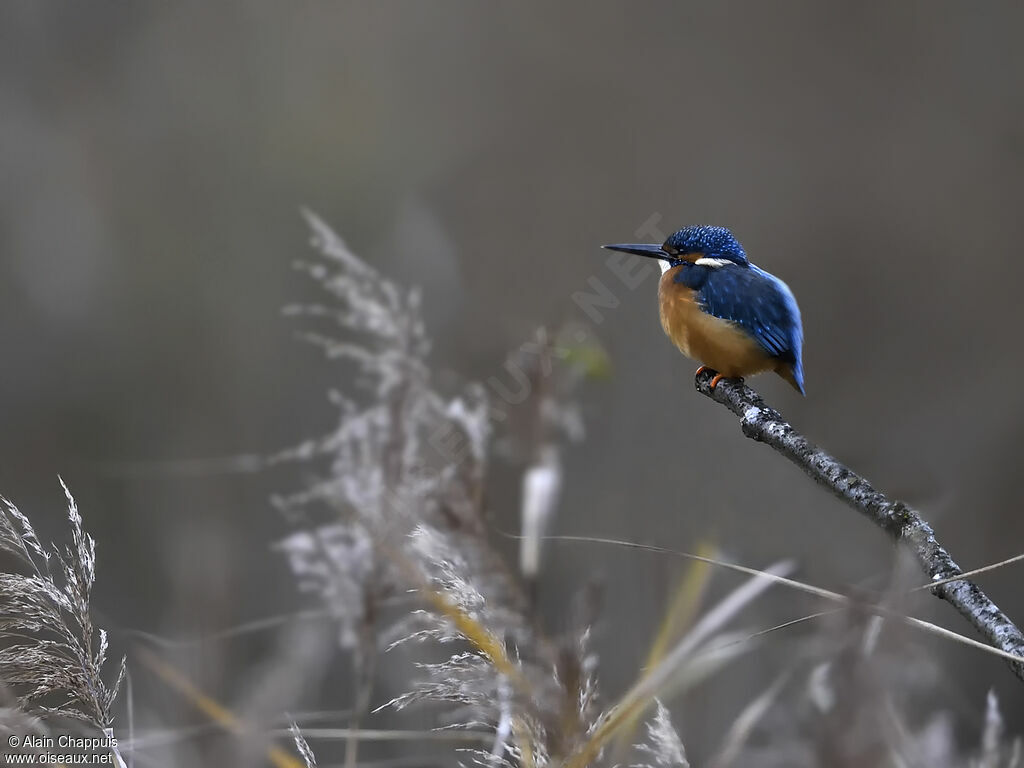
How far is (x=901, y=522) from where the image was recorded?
89 centimetres

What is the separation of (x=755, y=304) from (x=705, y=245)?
22 centimetres

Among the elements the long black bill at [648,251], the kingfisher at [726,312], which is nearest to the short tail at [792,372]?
the kingfisher at [726,312]

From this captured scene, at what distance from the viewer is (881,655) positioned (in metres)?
0.44

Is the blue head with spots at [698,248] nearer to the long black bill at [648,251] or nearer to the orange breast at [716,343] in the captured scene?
the long black bill at [648,251]

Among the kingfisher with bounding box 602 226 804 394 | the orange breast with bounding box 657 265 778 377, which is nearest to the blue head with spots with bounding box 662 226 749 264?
the kingfisher with bounding box 602 226 804 394

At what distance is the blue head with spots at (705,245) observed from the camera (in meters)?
1.63

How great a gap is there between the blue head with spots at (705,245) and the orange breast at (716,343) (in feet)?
0.42

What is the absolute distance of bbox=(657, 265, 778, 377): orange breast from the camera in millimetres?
1403

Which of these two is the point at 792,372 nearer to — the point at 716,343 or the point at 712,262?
the point at 716,343

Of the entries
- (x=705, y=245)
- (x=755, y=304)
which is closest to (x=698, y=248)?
(x=705, y=245)

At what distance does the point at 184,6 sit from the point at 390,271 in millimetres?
1525

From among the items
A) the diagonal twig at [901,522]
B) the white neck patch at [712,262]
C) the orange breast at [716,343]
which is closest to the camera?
the diagonal twig at [901,522]

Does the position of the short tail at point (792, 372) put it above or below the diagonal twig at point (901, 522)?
above

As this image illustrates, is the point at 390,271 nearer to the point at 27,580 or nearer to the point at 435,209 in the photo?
the point at 435,209
